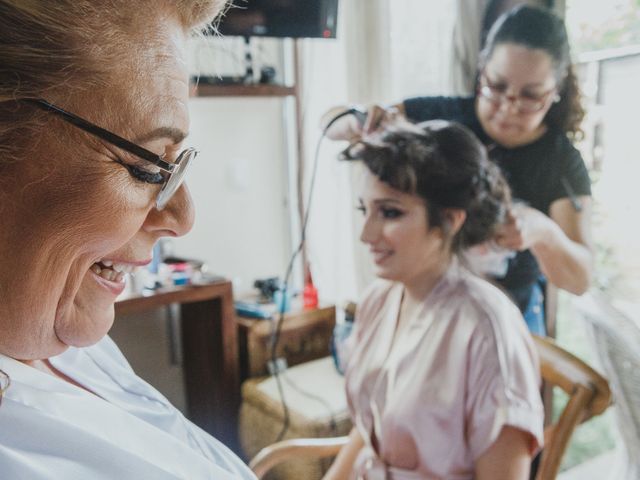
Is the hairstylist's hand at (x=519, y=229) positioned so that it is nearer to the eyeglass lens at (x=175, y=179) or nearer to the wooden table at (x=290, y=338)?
the eyeglass lens at (x=175, y=179)

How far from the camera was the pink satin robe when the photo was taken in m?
1.08

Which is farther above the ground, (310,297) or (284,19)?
(284,19)

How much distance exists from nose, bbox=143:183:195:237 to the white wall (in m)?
1.81

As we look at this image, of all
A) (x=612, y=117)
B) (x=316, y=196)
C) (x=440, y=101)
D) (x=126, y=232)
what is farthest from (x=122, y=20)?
(x=316, y=196)

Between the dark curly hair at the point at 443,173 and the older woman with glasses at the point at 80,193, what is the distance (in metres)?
0.72

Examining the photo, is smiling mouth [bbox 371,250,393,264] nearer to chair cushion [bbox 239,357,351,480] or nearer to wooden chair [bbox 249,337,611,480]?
wooden chair [bbox 249,337,611,480]

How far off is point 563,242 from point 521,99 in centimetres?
41

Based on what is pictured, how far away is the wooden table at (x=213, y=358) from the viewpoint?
2.06 meters

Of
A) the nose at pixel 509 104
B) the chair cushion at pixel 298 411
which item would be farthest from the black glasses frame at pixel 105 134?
the chair cushion at pixel 298 411

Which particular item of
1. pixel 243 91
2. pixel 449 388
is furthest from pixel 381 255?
pixel 243 91

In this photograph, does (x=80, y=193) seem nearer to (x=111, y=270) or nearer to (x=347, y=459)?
(x=111, y=270)

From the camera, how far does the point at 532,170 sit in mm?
1588

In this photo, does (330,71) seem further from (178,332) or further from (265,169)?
(178,332)

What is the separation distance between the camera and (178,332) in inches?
94.2
